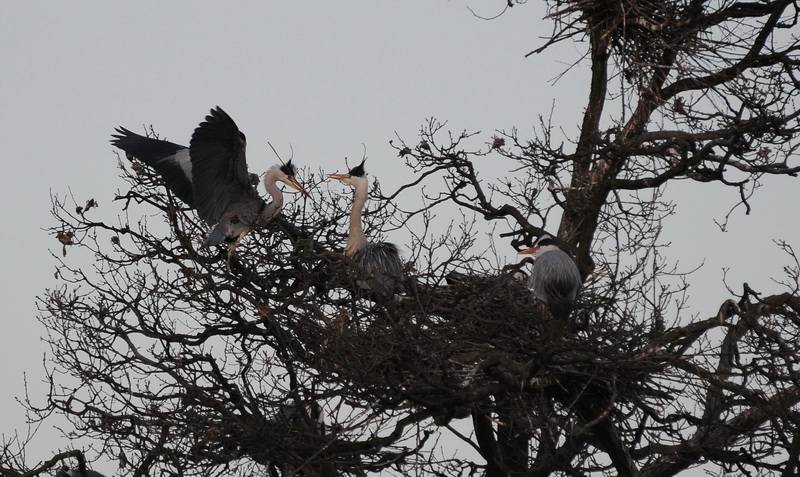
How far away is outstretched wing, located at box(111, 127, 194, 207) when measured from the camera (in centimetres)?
836

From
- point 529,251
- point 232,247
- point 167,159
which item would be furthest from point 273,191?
point 529,251

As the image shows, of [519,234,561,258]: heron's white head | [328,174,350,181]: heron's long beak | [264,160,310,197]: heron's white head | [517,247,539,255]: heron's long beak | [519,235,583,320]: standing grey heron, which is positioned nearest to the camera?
[519,235,583,320]: standing grey heron

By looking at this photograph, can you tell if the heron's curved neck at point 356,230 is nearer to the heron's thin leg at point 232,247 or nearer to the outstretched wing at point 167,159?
the heron's thin leg at point 232,247

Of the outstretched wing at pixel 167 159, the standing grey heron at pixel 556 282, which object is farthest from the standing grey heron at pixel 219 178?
the standing grey heron at pixel 556 282

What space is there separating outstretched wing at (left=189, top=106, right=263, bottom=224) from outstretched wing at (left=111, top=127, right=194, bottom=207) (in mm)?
264

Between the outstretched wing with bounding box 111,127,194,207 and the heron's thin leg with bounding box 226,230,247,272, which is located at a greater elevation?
the outstretched wing with bounding box 111,127,194,207

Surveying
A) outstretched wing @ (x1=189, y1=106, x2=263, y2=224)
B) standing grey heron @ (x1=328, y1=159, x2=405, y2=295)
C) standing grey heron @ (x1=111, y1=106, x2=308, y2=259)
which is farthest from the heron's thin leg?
standing grey heron @ (x1=328, y1=159, x2=405, y2=295)

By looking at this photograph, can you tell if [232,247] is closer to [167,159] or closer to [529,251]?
[167,159]

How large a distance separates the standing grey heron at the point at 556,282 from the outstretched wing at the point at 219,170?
2.46m

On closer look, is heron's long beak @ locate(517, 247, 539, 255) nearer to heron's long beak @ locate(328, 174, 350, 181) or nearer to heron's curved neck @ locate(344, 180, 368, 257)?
heron's curved neck @ locate(344, 180, 368, 257)

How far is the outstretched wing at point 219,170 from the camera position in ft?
26.0

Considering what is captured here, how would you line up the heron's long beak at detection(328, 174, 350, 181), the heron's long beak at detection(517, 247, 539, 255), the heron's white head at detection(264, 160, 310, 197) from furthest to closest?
the heron's long beak at detection(328, 174, 350, 181) < the heron's white head at detection(264, 160, 310, 197) < the heron's long beak at detection(517, 247, 539, 255)

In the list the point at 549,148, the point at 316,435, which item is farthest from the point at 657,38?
the point at 316,435

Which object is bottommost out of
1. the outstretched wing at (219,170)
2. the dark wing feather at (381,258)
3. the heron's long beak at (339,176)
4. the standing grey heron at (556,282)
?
the standing grey heron at (556,282)
